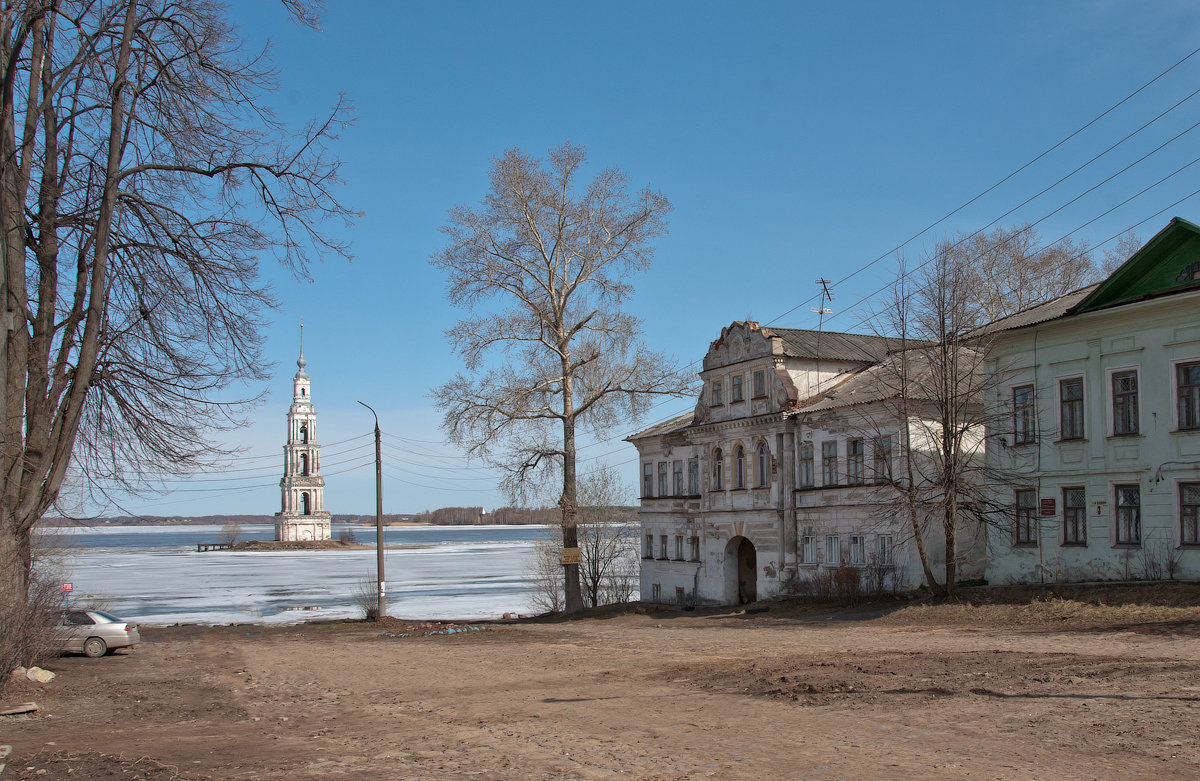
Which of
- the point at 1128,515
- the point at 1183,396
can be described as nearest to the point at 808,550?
the point at 1128,515

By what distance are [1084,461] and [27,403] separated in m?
25.6

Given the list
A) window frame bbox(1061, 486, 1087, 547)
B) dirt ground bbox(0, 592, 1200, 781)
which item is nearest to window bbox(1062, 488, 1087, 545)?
window frame bbox(1061, 486, 1087, 547)

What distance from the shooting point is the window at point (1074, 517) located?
2789 cm

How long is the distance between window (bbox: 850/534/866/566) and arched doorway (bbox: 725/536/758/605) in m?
7.04

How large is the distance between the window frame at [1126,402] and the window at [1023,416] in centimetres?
240

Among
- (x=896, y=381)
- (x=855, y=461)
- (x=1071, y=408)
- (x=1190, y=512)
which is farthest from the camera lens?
(x=855, y=461)

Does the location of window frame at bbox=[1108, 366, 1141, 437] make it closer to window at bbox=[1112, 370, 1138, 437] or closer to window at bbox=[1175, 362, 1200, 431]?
window at bbox=[1112, 370, 1138, 437]

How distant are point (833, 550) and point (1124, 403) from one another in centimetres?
1233

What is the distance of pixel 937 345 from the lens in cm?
2909

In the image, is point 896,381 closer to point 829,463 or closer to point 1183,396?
point 829,463

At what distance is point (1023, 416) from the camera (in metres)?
29.6

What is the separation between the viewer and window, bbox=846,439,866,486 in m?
35.0

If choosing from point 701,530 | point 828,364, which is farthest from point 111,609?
point 828,364

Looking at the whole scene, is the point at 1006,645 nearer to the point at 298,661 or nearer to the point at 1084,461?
the point at 1084,461
